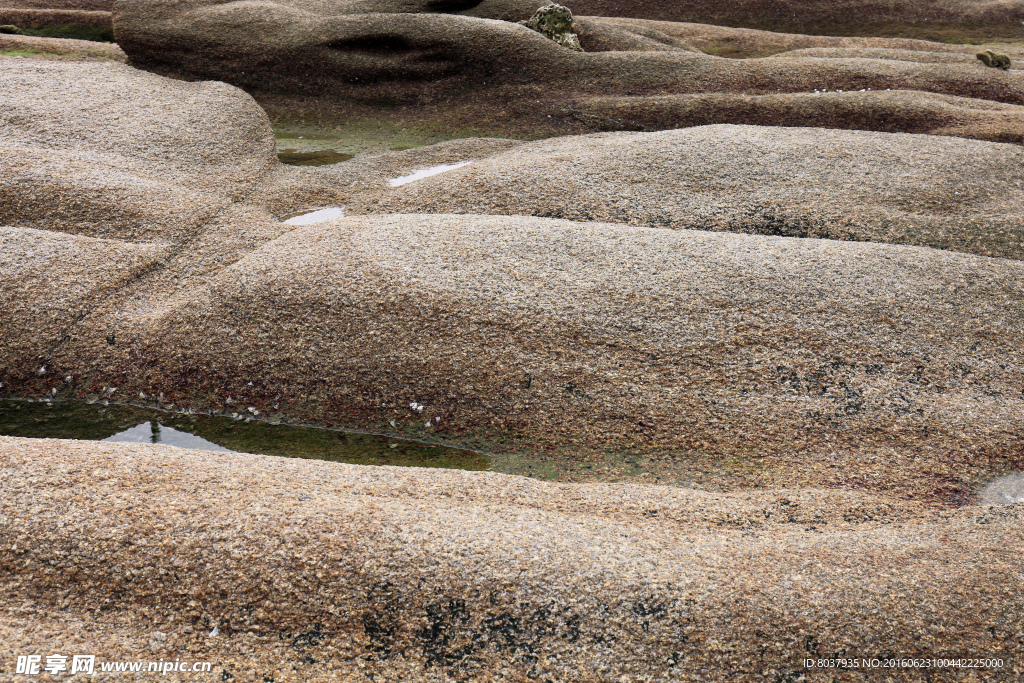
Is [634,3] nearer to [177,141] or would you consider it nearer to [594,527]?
[177,141]

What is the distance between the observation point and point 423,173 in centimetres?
1441

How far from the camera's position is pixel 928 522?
20.7 ft

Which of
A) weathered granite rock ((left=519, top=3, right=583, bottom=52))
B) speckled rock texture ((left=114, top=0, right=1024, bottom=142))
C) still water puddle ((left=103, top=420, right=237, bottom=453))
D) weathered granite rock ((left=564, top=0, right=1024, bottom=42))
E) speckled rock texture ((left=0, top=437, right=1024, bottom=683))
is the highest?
weathered granite rock ((left=564, top=0, right=1024, bottom=42))

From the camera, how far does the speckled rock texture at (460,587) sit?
5023mm

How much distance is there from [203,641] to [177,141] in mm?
11766

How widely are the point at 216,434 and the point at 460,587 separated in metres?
4.21

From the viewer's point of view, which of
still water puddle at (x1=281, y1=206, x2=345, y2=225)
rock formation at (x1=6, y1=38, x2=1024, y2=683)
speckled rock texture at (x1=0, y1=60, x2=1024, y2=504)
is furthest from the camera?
still water puddle at (x1=281, y1=206, x2=345, y2=225)

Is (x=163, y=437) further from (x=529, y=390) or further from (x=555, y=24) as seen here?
(x=555, y=24)

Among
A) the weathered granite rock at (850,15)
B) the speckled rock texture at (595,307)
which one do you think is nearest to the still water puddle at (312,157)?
the speckled rock texture at (595,307)

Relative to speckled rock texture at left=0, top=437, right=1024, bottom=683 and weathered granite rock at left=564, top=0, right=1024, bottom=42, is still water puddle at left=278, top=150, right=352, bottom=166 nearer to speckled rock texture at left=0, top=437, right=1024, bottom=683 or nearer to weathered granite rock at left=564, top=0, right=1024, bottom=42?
speckled rock texture at left=0, top=437, right=1024, bottom=683

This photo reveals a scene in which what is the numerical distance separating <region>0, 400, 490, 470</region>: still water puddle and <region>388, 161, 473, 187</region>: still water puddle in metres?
6.65

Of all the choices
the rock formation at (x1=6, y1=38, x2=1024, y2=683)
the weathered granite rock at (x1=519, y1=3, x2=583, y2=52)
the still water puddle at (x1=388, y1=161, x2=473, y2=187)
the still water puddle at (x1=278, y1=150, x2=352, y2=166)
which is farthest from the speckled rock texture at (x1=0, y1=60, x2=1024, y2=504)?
the weathered granite rock at (x1=519, y1=3, x2=583, y2=52)

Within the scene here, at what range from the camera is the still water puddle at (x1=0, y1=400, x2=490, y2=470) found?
789 cm

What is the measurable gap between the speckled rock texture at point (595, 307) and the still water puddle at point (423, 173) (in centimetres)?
119
